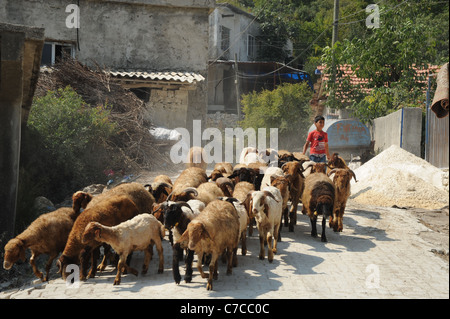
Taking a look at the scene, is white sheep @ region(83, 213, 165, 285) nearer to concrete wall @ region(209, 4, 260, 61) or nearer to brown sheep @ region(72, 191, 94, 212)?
brown sheep @ region(72, 191, 94, 212)

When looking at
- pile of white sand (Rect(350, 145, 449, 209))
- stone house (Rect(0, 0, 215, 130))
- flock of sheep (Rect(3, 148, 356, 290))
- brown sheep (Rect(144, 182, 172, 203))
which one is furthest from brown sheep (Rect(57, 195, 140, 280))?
stone house (Rect(0, 0, 215, 130))

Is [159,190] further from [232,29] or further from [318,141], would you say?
[232,29]

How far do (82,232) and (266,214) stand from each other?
2858 millimetres

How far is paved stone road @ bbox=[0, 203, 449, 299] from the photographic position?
666 centimetres

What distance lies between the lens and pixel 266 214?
8.26 m

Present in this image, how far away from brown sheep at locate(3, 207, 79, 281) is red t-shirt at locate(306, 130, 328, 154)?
612 centimetres

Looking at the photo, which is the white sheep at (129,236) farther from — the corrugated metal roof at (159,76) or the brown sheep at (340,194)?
the corrugated metal roof at (159,76)

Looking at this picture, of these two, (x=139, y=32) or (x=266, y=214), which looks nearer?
(x=266, y=214)

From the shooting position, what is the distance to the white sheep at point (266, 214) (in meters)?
8.10

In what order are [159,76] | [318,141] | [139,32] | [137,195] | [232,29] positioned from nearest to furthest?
[137,195]
[318,141]
[159,76]
[139,32]
[232,29]

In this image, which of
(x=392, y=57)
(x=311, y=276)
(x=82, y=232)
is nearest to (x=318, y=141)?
(x=311, y=276)

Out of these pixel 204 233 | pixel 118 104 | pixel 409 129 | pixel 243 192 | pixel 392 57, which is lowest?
pixel 204 233

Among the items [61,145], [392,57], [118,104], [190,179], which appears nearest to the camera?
[190,179]
